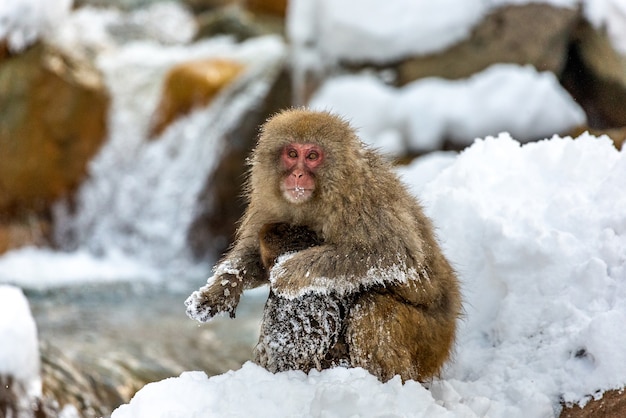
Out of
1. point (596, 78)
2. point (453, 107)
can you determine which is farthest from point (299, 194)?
point (453, 107)

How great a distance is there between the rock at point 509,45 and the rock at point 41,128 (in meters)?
3.95

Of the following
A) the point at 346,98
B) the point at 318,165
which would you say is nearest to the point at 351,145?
the point at 318,165

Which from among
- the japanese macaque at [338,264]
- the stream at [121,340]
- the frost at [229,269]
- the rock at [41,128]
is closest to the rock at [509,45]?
the stream at [121,340]

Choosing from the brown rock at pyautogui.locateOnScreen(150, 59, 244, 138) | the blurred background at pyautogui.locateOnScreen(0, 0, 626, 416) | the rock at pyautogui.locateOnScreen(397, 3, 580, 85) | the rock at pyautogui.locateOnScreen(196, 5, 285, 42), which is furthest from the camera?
the rock at pyautogui.locateOnScreen(196, 5, 285, 42)

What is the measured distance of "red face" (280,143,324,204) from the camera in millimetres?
→ 3078

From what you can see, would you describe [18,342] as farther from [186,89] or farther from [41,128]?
[186,89]

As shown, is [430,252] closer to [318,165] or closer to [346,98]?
[318,165]

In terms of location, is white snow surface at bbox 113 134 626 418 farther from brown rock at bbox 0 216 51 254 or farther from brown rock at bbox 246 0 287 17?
brown rock at bbox 246 0 287 17

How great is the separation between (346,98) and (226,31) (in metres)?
5.20

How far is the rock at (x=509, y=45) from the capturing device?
8.21m

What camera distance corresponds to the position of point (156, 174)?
1016 cm

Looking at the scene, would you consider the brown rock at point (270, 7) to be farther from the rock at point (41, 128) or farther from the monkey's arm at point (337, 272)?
the monkey's arm at point (337, 272)

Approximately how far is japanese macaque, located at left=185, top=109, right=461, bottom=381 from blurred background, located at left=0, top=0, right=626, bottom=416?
3298 millimetres

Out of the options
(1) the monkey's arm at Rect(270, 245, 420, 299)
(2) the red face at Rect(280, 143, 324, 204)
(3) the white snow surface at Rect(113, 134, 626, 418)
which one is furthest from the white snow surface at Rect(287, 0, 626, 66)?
(1) the monkey's arm at Rect(270, 245, 420, 299)
